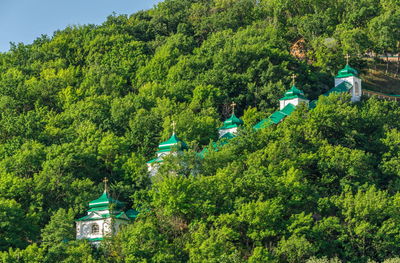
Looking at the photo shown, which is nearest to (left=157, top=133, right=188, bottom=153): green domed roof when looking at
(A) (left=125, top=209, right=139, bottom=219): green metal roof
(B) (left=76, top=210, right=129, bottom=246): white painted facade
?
(A) (left=125, top=209, right=139, bottom=219): green metal roof

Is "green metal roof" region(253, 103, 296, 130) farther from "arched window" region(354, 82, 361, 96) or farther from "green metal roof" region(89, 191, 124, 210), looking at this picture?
"green metal roof" region(89, 191, 124, 210)

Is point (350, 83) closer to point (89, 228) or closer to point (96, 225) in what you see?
point (96, 225)

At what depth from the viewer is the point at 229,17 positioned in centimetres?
8838

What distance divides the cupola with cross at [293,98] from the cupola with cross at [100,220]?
19.6 metres

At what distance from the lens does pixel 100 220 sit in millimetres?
47844

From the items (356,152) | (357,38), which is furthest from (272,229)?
(357,38)

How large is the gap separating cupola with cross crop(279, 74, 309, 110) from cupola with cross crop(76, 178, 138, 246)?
19589 millimetres

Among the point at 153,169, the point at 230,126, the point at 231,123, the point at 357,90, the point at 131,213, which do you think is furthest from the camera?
the point at 357,90

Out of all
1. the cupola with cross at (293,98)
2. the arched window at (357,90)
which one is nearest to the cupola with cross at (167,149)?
the cupola with cross at (293,98)

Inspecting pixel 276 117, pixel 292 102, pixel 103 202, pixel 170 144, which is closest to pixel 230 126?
pixel 276 117

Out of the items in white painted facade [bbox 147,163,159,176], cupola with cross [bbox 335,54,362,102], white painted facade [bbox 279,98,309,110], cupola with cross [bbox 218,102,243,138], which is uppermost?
cupola with cross [bbox 335,54,362,102]

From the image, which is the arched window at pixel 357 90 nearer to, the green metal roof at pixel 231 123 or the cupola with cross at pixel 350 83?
the cupola with cross at pixel 350 83

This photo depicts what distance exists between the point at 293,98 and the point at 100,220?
21683 millimetres

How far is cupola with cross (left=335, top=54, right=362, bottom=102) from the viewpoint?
6462cm
